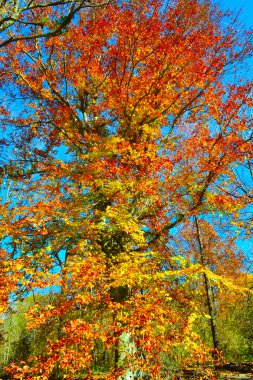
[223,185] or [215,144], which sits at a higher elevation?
[215,144]

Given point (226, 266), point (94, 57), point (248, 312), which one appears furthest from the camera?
point (226, 266)

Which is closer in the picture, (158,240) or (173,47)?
(158,240)

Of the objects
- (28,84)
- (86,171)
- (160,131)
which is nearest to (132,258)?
(86,171)

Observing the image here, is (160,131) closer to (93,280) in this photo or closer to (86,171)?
(86,171)

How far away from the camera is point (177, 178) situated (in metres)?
9.76

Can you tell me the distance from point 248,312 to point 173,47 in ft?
52.9

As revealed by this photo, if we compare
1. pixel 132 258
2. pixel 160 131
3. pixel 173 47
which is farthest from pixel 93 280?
pixel 173 47

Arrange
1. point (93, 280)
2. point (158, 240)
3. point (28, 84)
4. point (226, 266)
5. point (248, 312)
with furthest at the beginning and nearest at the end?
1. point (226, 266)
2. point (248, 312)
3. point (28, 84)
4. point (158, 240)
5. point (93, 280)

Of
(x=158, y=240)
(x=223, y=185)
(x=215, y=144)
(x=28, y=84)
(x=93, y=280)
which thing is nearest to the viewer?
(x=93, y=280)

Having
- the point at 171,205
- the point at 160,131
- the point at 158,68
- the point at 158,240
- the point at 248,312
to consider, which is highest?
the point at 158,68

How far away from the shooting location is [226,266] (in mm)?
19797

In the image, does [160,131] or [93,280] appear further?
[160,131]

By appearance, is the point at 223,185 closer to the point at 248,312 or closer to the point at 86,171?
the point at 86,171

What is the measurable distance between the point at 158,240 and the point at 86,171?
10.6 ft
